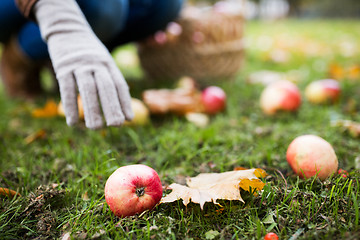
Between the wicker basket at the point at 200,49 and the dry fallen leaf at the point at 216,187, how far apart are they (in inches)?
67.1

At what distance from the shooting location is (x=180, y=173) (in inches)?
45.8

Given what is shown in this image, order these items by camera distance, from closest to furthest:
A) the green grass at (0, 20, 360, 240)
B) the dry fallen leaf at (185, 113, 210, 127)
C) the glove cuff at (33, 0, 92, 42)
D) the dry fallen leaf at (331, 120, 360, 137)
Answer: the green grass at (0, 20, 360, 240) < the glove cuff at (33, 0, 92, 42) < the dry fallen leaf at (331, 120, 360, 137) < the dry fallen leaf at (185, 113, 210, 127)

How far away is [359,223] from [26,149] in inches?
55.5

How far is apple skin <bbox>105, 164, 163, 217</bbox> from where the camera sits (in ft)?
2.75

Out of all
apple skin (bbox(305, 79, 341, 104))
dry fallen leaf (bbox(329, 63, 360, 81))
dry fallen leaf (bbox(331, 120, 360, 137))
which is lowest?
dry fallen leaf (bbox(329, 63, 360, 81))

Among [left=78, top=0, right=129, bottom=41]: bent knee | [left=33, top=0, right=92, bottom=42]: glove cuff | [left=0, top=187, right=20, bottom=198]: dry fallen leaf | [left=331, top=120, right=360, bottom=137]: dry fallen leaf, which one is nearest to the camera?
[left=0, top=187, right=20, bottom=198]: dry fallen leaf

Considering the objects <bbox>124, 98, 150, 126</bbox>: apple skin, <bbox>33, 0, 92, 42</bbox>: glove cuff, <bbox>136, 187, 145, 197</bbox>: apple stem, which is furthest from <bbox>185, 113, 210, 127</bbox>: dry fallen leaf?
<bbox>136, 187, 145, 197</bbox>: apple stem

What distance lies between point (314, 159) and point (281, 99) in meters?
0.80

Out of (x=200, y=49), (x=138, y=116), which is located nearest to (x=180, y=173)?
(x=138, y=116)

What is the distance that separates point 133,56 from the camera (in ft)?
12.2

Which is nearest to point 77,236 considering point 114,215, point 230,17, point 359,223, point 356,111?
point 114,215

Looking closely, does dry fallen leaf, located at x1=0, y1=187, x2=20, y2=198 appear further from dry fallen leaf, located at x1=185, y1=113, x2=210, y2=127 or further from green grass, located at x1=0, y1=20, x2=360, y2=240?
dry fallen leaf, located at x1=185, y1=113, x2=210, y2=127

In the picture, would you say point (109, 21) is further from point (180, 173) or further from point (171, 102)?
point (180, 173)

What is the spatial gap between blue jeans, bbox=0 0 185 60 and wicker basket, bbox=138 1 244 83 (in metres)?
0.27
